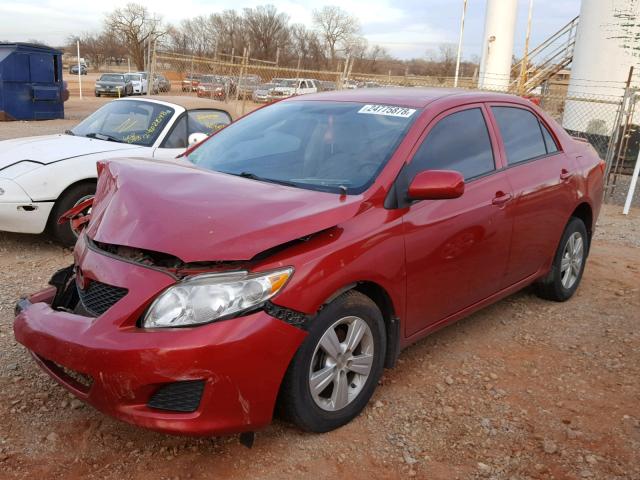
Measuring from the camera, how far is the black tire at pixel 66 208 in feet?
18.3

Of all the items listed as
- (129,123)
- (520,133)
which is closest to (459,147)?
(520,133)

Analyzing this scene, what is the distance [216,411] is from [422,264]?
1393 mm

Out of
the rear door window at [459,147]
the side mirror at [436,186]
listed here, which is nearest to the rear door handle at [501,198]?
the rear door window at [459,147]

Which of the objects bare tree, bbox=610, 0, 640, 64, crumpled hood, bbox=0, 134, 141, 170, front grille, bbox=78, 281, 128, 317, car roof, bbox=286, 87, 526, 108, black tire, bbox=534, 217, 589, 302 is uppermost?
bare tree, bbox=610, 0, 640, 64

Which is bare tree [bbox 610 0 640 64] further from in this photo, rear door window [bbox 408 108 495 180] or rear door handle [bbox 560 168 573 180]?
rear door window [bbox 408 108 495 180]

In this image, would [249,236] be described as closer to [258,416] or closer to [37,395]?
[258,416]

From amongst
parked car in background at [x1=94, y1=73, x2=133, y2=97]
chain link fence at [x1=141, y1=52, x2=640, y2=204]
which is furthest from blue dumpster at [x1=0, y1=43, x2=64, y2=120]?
parked car in background at [x1=94, y1=73, x2=133, y2=97]

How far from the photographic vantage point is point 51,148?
19.4 ft

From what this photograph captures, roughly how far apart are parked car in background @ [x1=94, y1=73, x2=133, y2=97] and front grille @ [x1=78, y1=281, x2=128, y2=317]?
3562 centimetres

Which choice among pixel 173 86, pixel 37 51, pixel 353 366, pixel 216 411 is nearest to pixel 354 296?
pixel 353 366

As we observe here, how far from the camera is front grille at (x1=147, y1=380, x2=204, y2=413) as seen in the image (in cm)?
247

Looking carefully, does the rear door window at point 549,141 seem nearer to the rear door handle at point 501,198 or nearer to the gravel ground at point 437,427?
the rear door handle at point 501,198

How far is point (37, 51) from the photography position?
19.5 m

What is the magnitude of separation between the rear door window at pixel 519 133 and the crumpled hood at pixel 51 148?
3.73m
